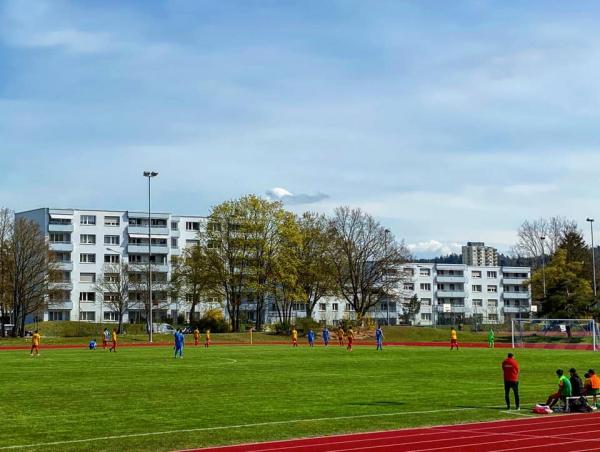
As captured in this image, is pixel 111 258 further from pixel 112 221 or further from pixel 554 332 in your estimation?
pixel 554 332

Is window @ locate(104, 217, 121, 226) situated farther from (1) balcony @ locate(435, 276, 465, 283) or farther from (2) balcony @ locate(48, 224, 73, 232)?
(1) balcony @ locate(435, 276, 465, 283)

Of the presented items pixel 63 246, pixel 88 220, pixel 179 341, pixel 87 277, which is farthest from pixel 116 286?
pixel 179 341

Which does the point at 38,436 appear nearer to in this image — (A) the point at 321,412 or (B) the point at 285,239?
(A) the point at 321,412

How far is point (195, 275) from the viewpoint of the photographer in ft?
331

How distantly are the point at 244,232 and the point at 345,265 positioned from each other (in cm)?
1622

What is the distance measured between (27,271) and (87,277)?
Result: 1328 inches

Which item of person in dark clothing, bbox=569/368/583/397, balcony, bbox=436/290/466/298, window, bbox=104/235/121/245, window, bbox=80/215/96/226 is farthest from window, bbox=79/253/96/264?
person in dark clothing, bbox=569/368/583/397

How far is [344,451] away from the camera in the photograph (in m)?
16.4

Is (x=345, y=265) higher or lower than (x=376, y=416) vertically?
higher

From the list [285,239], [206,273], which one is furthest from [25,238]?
[285,239]

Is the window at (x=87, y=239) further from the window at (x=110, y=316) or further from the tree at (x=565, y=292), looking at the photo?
the tree at (x=565, y=292)

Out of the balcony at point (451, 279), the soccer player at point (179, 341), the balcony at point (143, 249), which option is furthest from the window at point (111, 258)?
the soccer player at point (179, 341)

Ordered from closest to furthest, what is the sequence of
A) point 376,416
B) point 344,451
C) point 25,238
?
1. point 344,451
2. point 376,416
3. point 25,238

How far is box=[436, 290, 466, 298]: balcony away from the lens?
545 ft
